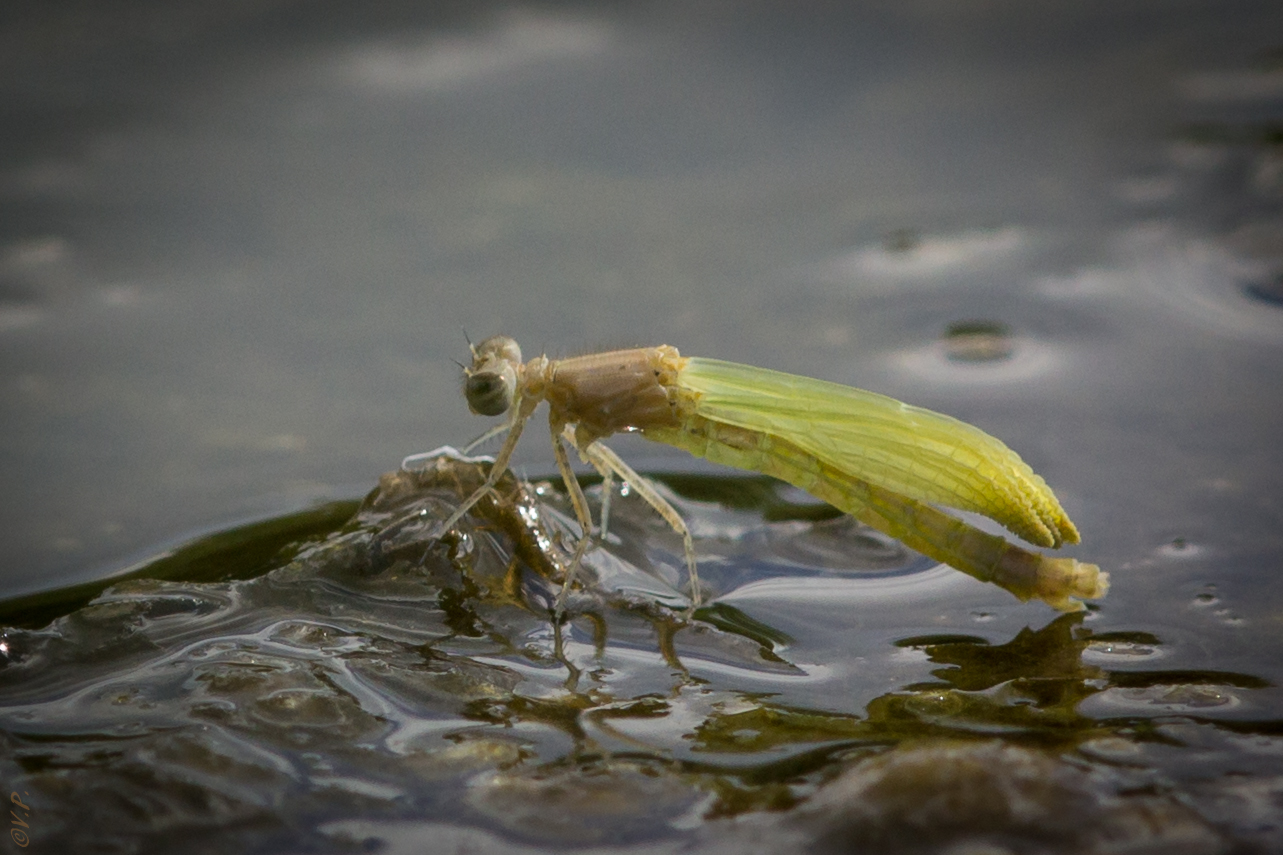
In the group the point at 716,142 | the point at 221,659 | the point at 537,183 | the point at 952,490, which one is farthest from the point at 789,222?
the point at 221,659

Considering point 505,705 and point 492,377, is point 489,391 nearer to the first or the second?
point 492,377

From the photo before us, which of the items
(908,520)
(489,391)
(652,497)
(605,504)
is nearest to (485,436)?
(489,391)

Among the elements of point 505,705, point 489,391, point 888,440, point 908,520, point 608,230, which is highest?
point 608,230

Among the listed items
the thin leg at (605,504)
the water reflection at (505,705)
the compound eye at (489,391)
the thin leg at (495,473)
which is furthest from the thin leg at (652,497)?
the compound eye at (489,391)

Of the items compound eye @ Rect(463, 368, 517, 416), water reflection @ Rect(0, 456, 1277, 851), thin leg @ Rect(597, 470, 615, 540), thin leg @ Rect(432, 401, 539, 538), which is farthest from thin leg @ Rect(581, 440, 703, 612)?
compound eye @ Rect(463, 368, 517, 416)

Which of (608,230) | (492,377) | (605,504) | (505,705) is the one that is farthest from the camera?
(608,230)

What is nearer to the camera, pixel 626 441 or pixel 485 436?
pixel 485 436

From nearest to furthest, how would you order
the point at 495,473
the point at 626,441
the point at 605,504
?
the point at 495,473
the point at 605,504
the point at 626,441

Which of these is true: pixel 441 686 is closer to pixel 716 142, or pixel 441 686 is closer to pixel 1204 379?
pixel 1204 379
